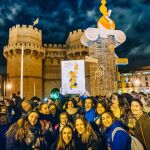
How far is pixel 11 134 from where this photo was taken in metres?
3.42

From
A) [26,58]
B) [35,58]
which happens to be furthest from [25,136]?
[35,58]

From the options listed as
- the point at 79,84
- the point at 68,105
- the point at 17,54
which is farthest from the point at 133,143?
the point at 17,54

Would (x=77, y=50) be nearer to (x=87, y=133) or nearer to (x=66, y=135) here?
(x=87, y=133)

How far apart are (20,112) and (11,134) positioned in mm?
1785

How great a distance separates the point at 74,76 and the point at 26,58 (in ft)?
64.8

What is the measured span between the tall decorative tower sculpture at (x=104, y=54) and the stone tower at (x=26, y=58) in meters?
11.2

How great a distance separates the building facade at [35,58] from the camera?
92.9 ft

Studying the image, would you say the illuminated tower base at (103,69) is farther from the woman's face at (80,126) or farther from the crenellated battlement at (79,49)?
the woman's face at (80,126)

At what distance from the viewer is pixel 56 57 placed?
108 feet

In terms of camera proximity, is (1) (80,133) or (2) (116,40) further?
(2) (116,40)

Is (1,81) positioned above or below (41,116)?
above

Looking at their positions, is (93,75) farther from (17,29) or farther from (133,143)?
(133,143)

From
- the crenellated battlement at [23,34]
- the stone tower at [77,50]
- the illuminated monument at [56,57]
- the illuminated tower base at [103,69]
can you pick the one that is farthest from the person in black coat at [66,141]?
the crenellated battlement at [23,34]

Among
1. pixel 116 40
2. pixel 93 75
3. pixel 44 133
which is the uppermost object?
pixel 116 40
